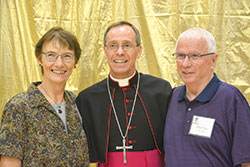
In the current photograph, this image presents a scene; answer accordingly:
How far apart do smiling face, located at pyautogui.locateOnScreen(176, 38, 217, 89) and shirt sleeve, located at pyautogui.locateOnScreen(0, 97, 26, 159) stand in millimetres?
1220

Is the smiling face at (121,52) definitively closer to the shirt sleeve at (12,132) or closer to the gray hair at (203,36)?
the gray hair at (203,36)

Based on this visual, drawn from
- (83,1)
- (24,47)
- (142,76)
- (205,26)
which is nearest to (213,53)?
(142,76)

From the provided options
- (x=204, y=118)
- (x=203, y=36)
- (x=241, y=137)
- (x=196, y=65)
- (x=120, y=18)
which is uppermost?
(x=120, y=18)

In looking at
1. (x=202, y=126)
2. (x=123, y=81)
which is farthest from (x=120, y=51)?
(x=202, y=126)

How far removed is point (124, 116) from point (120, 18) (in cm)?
214

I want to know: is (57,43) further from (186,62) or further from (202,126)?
(202,126)

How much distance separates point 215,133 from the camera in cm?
225

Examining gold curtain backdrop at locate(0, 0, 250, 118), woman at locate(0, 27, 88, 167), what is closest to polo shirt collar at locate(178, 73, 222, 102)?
→ woman at locate(0, 27, 88, 167)

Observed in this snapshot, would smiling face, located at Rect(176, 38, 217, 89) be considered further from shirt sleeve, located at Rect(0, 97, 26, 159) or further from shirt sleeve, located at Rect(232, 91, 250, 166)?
shirt sleeve, located at Rect(0, 97, 26, 159)

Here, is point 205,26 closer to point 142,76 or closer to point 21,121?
point 142,76

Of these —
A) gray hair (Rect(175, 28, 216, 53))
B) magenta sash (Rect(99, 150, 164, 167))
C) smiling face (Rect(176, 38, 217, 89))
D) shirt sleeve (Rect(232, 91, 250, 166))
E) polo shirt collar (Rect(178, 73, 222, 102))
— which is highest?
gray hair (Rect(175, 28, 216, 53))

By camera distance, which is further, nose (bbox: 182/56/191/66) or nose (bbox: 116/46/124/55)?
nose (bbox: 116/46/124/55)

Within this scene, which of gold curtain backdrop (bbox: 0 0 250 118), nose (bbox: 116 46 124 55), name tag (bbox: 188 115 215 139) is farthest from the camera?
gold curtain backdrop (bbox: 0 0 250 118)

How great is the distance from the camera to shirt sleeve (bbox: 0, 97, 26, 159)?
212 centimetres
